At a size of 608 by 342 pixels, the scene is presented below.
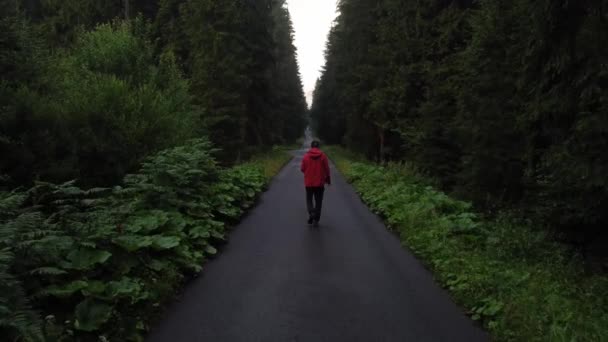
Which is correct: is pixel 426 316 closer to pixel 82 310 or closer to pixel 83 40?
pixel 82 310

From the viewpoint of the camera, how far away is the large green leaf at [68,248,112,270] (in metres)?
5.53

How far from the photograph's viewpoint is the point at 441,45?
63.7 ft

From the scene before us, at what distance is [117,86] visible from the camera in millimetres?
13719

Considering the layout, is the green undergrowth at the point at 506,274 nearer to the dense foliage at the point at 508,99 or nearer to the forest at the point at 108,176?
the dense foliage at the point at 508,99

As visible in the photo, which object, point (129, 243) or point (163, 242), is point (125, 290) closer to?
point (129, 243)

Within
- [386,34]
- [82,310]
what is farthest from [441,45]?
[82,310]

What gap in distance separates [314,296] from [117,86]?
10027 millimetres

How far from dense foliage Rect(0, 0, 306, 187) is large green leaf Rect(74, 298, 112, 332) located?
16.4ft

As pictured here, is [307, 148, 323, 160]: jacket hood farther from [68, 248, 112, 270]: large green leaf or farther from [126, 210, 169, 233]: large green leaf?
[68, 248, 112, 270]: large green leaf

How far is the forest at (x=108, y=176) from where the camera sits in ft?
16.5

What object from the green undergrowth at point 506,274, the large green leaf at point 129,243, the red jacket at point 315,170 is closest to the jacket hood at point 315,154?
the red jacket at point 315,170

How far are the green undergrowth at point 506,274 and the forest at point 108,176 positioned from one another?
3.88m

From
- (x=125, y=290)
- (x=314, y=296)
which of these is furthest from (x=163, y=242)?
(x=314, y=296)

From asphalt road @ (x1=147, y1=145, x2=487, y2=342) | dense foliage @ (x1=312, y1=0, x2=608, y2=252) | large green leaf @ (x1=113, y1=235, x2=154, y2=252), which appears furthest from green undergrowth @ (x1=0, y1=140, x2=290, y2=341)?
dense foliage @ (x1=312, y1=0, x2=608, y2=252)
